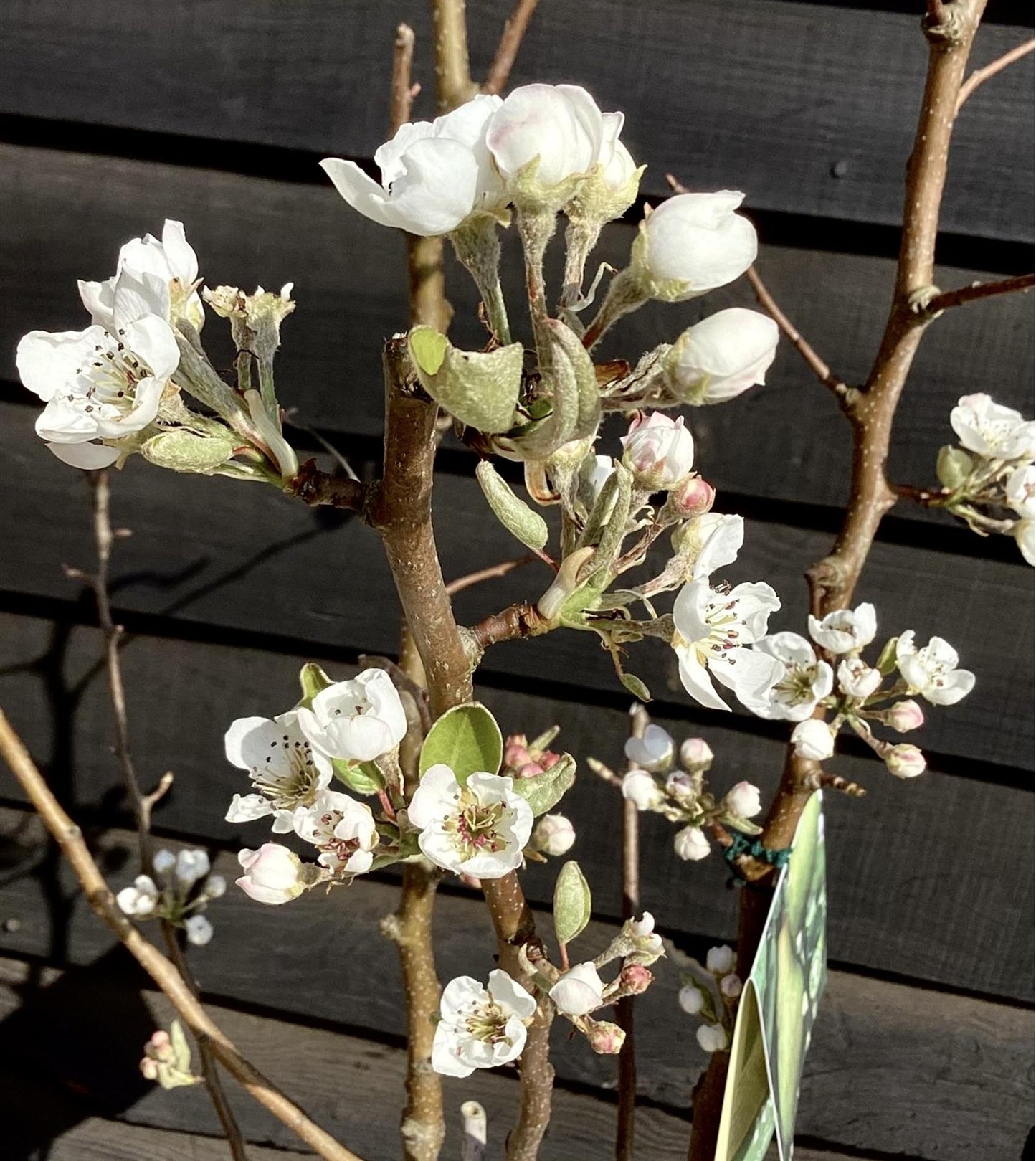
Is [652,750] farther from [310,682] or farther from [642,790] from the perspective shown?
[310,682]

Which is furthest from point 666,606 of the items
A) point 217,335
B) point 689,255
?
point 689,255

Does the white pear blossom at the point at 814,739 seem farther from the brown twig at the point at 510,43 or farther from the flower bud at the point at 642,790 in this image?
the brown twig at the point at 510,43

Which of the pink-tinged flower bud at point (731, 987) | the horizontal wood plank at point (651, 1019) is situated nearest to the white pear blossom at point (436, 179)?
the pink-tinged flower bud at point (731, 987)

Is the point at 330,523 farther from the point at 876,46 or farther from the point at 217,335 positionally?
the point at 876,46

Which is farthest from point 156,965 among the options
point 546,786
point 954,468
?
point 954,468

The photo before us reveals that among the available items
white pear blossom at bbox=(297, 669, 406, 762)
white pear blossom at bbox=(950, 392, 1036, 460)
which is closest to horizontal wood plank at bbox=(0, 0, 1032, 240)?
white pear blossom at bbox=(950, 392, 1036, 460)
